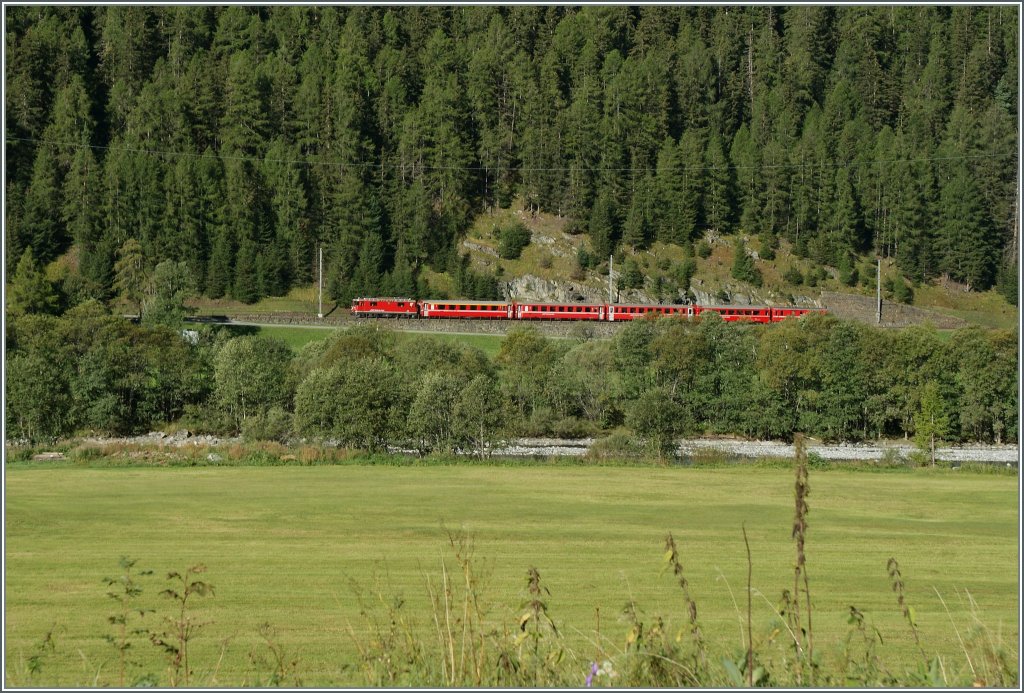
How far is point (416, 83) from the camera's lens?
350 feet

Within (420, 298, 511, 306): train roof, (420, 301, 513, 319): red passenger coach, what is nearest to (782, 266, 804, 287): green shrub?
(420, 298, 511, 306): train roof

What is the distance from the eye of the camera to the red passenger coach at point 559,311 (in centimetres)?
7162

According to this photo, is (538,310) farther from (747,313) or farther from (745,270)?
(745,270)

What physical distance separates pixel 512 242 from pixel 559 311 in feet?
51.6

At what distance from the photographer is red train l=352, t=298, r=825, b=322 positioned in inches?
2803

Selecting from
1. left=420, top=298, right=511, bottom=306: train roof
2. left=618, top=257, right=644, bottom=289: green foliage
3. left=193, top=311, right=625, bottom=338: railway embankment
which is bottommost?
left=193, top=311, right=625, bottom=338: railway embankment

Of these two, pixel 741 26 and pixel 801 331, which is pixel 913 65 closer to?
pixel 741 26

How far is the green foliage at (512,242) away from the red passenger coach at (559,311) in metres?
15.2

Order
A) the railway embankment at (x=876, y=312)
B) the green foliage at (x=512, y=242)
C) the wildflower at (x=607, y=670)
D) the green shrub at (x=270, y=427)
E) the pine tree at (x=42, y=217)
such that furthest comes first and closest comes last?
1. the green foliage at (x=512, y=242)
2. the pine tree at (x=42, y=217)
3. the railway embankment at (x=876, y=312)
4. the green shrub at (x=270, y=427)
5. the wildflower at (x=607, y=670)

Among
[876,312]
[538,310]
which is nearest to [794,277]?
[876,312]

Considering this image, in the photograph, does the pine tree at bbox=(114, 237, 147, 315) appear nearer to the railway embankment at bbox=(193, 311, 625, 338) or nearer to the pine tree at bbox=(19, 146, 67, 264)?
the railway embankment at bbox=(193, 311, 625, 338)

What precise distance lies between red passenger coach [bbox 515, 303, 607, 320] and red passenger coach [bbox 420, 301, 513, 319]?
2112 millimetres

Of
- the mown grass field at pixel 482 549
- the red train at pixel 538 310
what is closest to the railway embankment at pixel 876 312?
the red train at pixel 538 310

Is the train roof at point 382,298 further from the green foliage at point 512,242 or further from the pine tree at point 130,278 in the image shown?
the pine tree at point 130,278
